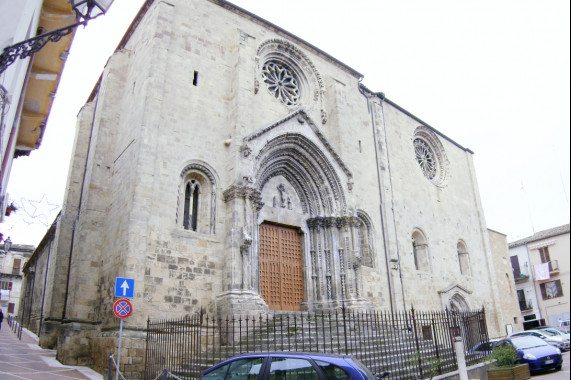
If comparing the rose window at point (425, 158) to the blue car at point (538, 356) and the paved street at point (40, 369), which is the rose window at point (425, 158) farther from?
the paved street at point (40, 369)

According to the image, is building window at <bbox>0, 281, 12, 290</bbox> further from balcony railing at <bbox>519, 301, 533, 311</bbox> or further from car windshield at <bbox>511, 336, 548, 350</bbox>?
car windshield at <bbox>511, 336, 548, 350</bbox>

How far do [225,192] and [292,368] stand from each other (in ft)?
28.4

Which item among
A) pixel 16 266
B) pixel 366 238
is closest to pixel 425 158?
pixel 366 238

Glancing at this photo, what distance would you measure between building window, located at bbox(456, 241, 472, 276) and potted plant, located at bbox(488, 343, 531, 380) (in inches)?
512

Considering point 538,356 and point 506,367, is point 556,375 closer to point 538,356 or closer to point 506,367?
point 538,356

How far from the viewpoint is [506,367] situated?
10.7 meters

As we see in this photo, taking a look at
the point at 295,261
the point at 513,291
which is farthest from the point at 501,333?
the point at 295,261

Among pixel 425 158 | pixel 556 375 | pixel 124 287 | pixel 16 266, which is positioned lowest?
pixel 556 375

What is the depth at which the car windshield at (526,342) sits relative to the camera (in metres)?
13.3

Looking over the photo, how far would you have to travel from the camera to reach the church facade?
Result: 1251 cm

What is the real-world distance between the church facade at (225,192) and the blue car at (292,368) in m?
5.63

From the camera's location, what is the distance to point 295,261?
52.5 feet

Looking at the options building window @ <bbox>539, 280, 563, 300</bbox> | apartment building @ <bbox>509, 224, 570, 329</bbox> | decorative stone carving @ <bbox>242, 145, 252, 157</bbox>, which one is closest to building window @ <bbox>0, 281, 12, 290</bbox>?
decorative stone carving @ <bbox>242, 145, 252, 157</bbox>

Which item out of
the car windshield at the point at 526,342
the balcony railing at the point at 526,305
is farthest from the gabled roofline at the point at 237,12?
the balcony railing at the point at 526,305
